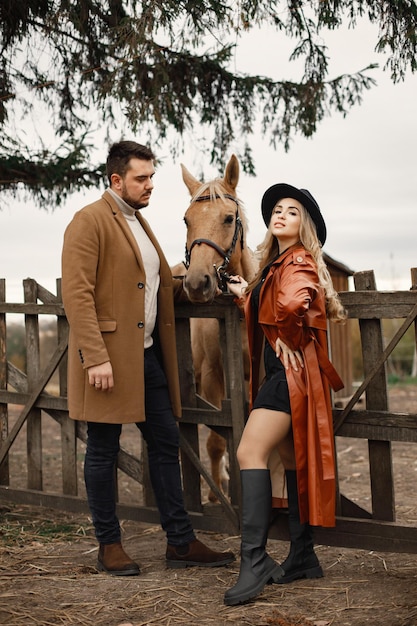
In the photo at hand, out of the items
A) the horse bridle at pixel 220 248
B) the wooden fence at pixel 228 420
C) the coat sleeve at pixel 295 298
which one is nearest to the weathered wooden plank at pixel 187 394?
the wooden fence at pixel 228 420

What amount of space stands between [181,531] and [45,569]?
89cm

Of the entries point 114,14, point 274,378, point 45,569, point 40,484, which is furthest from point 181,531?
point 114,14

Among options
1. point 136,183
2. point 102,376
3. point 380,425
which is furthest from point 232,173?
point 380,425

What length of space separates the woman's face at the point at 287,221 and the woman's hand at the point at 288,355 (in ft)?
1.77

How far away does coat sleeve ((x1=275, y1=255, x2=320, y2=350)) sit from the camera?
3623 millimetres

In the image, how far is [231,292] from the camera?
462cm

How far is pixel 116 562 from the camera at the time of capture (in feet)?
14.3

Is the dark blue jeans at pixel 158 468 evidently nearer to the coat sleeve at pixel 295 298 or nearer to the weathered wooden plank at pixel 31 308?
the coat sleeve at pixel 295 298

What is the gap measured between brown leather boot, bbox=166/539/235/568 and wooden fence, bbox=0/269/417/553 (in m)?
0.42

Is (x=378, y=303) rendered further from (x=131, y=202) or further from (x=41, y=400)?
(x=41, y=400)

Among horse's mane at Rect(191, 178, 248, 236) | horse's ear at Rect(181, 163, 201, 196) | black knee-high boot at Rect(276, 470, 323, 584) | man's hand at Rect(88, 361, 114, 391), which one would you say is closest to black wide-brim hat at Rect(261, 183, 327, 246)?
horse's mane at Rect(191, 178, 248, 236)

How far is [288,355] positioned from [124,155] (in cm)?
149

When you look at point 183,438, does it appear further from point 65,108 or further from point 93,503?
point 65,108

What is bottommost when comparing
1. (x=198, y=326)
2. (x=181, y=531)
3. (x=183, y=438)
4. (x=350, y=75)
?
(x=181, y=531)
